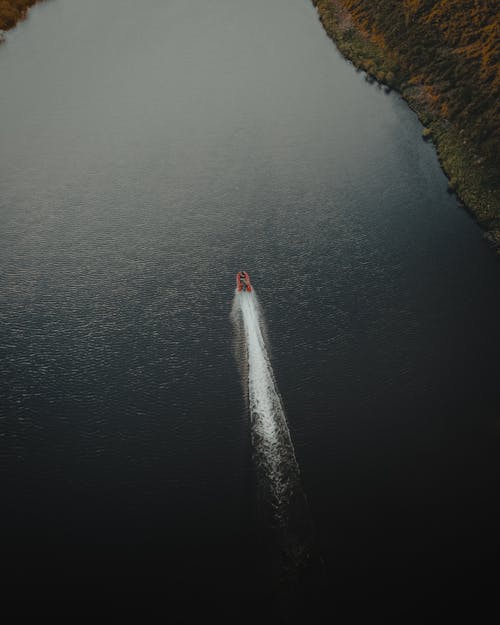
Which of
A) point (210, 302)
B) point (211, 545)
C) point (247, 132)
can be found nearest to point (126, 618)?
point (211, 545)

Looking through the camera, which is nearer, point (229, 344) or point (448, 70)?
point (229, 344)

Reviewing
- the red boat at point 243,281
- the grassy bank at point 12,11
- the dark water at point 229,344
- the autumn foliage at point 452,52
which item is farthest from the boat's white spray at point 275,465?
the grassy bank at point 12,11

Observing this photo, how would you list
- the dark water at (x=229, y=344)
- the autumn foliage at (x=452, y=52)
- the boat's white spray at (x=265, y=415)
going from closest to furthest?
the dark water at (x=229, y=344)
the boat's white spray at (x=265, y=415)
the autumn foliage at (x=452, y=52)

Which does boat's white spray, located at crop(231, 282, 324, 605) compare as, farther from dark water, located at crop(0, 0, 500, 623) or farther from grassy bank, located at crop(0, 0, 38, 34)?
grassy bank, located at crop(0, 0, 38, 34)

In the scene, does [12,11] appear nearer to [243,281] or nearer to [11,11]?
[11,11]

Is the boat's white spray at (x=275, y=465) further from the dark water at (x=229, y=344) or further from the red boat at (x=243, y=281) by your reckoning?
the red boat at (x=243, y=281)

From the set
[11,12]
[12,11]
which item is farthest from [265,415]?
[12,11]

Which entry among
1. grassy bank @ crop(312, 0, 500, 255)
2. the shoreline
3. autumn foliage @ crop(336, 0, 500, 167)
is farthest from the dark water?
the shoreline

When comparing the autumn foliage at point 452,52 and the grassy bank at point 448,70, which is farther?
the autumn foliage at point 452,52
